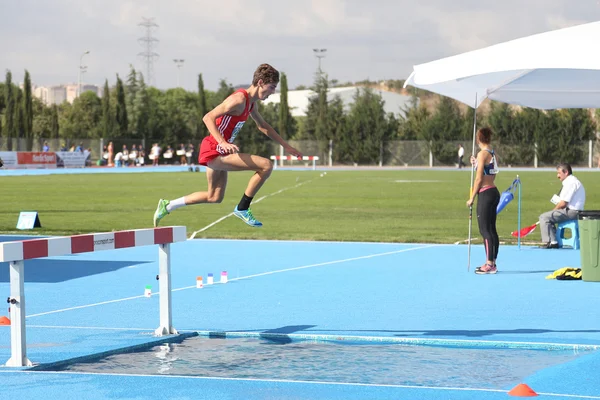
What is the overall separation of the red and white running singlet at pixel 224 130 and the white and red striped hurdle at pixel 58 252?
830 millimetres

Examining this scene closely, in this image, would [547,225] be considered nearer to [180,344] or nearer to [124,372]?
[180,344]

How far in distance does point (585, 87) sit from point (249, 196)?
24.4ft

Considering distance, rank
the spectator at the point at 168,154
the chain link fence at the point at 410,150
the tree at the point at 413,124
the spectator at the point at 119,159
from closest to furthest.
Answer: the spectator at the point at 119,159 < the chain link fence at the point at 410,150 < the spectator at the point at 168,154 < the tree at the point at 413,124

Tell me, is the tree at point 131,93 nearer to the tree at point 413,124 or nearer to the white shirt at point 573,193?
the tree at point 413,124

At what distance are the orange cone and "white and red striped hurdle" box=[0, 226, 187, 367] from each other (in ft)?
12.7

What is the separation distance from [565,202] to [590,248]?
461 cm

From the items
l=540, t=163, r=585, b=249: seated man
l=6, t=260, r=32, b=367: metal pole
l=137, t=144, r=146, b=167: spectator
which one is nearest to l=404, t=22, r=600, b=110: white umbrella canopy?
l=540, t=163, r=585, b=249: seated man

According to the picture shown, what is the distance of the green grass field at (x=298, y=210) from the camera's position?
22953 mm

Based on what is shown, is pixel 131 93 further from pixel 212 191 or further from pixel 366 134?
pixel 212 191

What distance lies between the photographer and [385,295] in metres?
13.1

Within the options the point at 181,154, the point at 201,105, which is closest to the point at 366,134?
the point at 181,154

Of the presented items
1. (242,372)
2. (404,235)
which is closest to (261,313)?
(242,372)

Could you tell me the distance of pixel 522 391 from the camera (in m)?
7.21

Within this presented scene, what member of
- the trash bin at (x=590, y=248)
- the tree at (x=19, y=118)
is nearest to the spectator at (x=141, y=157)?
the tree at (x=19, y=118)
